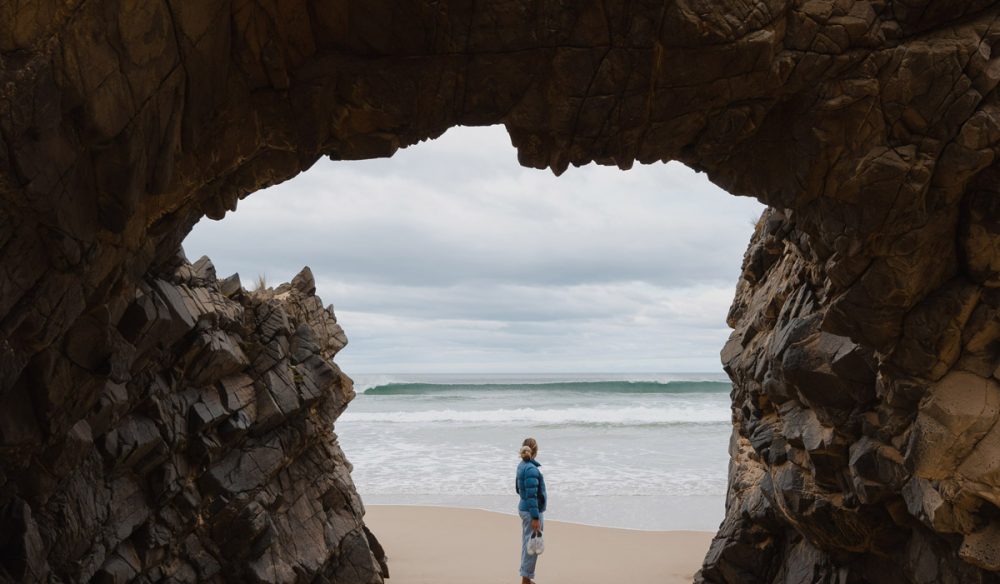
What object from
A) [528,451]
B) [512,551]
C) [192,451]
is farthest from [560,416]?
[192,451]

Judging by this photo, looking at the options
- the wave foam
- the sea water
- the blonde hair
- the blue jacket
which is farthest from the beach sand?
the wave foam

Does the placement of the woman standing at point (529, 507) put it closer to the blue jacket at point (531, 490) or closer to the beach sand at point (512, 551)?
the blue jacket at point (531, 490)

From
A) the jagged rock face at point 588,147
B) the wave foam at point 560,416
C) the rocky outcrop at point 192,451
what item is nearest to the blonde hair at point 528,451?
the rocky outcrop at point 192,451

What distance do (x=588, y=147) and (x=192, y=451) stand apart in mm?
6934

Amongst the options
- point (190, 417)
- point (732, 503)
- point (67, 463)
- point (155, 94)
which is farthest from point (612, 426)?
point (155, 94)

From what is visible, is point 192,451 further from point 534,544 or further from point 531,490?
point 534,544

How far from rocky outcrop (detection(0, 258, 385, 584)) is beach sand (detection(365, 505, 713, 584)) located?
4.13 ft

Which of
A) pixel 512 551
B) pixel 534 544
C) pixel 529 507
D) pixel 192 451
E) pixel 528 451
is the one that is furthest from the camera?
pixel 512 551

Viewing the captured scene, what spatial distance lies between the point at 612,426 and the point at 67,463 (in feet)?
100

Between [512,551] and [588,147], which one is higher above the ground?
[588,147]

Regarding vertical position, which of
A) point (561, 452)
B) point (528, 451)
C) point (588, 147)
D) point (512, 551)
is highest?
point (588, 147)

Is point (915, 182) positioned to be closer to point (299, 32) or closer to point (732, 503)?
point (299, 32)

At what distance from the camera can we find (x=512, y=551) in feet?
48.8

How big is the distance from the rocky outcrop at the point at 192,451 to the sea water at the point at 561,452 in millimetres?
6749
